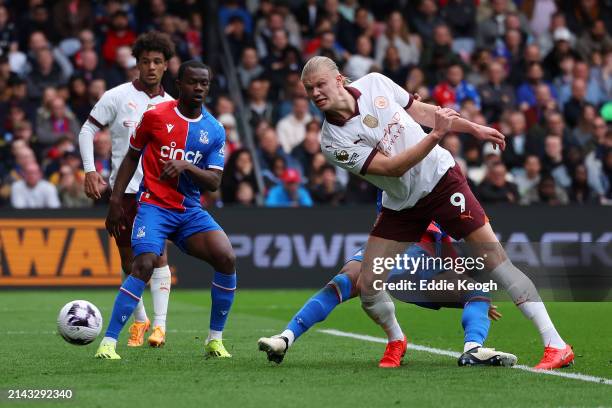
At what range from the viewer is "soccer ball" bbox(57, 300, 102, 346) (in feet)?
29.8

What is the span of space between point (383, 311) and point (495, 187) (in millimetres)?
10368

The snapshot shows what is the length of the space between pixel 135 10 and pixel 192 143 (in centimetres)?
1292

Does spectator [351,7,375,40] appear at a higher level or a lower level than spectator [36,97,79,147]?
higher

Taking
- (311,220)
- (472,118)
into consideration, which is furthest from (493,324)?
(472,118)

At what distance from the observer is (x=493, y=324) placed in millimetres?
12352

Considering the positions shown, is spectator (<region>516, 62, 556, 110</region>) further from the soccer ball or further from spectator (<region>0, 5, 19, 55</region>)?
the soccer ball

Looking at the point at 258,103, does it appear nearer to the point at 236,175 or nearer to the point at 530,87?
the point at 236,175

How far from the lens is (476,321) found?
337 inches

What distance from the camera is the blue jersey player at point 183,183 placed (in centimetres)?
894

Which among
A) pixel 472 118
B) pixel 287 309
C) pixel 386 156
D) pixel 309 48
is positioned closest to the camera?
pixel 386 156

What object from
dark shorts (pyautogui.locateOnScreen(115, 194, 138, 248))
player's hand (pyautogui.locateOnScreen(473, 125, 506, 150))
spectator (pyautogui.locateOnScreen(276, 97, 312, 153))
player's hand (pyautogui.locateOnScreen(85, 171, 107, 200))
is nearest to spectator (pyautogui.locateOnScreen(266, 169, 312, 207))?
spectator (pyautogui.locateOnScreen(276, 97, 312, 153))

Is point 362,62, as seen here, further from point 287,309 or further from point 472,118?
point 287,309

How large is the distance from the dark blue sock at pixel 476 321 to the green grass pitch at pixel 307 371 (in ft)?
0.79

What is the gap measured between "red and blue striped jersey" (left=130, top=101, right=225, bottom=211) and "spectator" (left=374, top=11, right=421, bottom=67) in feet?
43.2
